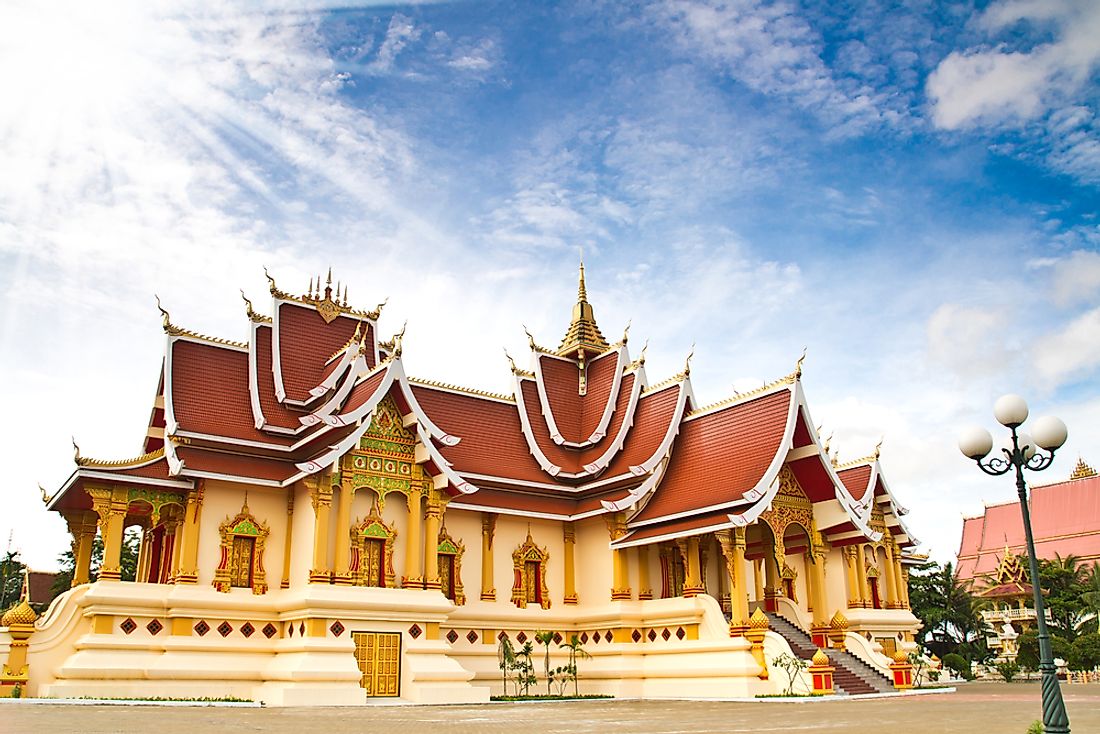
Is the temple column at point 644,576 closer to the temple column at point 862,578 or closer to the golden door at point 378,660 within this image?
the temple column at point 862,578

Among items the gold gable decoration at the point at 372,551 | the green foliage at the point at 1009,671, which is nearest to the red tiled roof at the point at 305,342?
the gold gable decoration at the point at 372,551

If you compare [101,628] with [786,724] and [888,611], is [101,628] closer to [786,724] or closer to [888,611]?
[786,724]

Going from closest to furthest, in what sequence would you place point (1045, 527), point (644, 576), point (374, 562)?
1. point (374, 562)
2. point (644, 576)
3. point (1045, 527)

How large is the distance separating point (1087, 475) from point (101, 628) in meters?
43.5

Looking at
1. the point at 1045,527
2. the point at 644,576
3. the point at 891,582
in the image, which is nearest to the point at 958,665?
the point at 891,582

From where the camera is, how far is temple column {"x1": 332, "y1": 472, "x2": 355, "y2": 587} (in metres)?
16.2

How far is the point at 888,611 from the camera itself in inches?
853

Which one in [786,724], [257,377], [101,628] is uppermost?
[257,377]

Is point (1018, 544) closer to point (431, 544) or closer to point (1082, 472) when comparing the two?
point (1082, 472)

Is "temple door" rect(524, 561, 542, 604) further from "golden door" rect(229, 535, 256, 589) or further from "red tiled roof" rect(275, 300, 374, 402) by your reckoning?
"golden door" rect(229, 535, 256, 589)

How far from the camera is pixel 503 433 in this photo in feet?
71.0

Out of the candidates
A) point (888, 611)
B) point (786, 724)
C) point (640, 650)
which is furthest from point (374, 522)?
point (888, 611)

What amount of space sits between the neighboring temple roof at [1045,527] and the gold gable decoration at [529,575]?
28.4 metres

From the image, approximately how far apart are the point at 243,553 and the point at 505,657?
5349 mm
